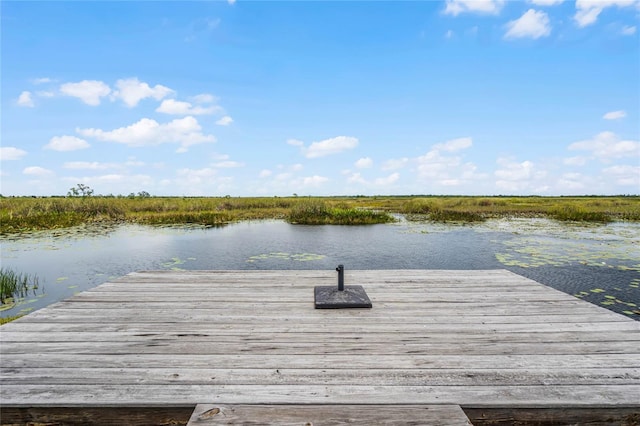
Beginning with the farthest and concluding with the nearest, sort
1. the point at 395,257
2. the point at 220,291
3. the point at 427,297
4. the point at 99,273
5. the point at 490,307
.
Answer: the point at 395,257 < the point at 99,273 < the point at 220,291 < the point at 427,297 < the point at 490,307

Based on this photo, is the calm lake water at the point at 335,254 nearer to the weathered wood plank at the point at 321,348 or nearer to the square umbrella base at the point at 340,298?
the weathered wood plank at the point at 321,348

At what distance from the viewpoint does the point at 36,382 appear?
237 cm

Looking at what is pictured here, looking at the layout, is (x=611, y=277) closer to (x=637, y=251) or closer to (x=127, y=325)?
(x=637, y=251)

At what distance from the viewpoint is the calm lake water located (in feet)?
26.8

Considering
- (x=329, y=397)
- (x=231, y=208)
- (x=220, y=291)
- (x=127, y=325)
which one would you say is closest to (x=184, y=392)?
(x=329, y=397)

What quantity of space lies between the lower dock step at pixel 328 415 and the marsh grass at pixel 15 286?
766cm

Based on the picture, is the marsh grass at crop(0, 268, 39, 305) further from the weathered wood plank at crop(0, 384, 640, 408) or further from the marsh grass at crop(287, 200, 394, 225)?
the marsh grass at crop(287, 200, 394, 225)

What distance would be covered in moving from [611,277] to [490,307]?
7.38 meters

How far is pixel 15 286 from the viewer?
7559 mm

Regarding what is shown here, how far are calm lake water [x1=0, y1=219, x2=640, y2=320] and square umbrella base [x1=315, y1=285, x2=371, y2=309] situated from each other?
5.62m

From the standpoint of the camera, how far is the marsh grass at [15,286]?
7121mm

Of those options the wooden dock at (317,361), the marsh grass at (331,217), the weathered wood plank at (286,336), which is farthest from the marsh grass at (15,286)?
the marsh grass at (331,217)

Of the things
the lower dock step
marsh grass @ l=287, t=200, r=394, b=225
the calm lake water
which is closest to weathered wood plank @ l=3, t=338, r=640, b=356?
the lower dock step

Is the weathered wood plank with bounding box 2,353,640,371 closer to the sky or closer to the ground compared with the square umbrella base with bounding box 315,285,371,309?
closer to the ground
